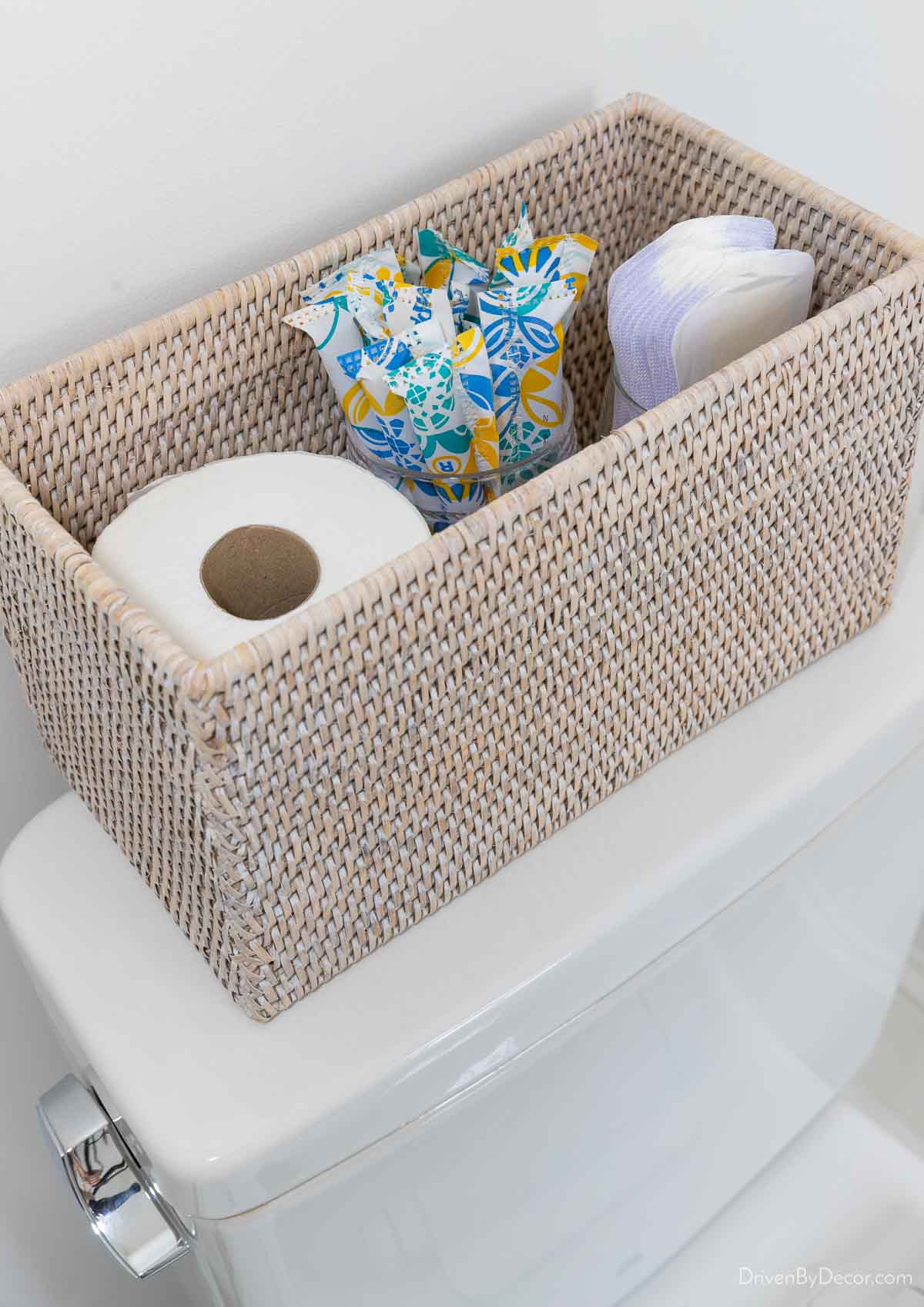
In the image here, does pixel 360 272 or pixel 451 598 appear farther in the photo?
pixel 360 272

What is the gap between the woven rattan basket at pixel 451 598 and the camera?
1.28 feet

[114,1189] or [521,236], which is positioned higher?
[521,236]

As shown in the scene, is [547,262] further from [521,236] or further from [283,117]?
[283,117]

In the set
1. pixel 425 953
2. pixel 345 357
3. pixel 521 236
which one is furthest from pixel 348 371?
pixel 425 953

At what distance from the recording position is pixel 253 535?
46 centimetres

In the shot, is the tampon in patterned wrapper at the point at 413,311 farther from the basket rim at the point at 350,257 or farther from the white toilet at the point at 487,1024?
the white toilet at the point at 487,1024

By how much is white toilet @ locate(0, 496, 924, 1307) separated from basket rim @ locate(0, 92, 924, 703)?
0.17 meters

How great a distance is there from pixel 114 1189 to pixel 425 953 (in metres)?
0.16

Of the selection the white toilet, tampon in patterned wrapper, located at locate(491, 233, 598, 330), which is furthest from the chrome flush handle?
tampon in patterned wrapper, located at locate(491, 233, 598, 330)

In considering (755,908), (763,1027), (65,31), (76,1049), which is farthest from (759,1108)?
(65,31)

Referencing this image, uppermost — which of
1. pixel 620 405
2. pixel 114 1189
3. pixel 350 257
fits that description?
pixel 350 257

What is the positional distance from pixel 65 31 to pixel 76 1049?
393mm

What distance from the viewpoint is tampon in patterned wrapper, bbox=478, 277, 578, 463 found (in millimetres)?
500

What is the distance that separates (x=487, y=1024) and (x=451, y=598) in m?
0.18
